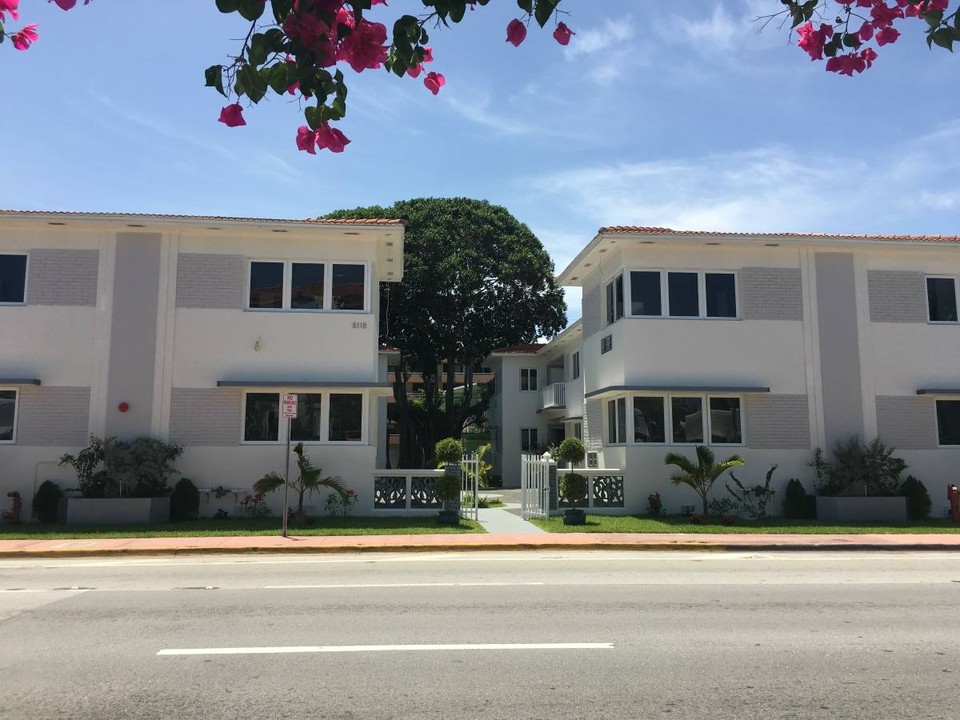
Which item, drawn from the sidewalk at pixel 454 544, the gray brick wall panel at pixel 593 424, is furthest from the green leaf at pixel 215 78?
the gray brick wall panel at pixel 593 424

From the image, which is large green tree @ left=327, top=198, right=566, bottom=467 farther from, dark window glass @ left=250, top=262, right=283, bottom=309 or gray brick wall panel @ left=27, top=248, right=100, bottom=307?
gray brick wall panel @ left=27, top=248, right=100, bottom=307

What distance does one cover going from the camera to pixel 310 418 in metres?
19.2

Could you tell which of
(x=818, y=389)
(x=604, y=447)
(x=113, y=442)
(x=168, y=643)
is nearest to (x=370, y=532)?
(x=113, y=442)

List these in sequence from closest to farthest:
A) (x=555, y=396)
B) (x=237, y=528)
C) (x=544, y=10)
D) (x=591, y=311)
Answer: (x=544, y=10) → (x=237, y=528) → (x=591, y=311) → (x=555, y=396)

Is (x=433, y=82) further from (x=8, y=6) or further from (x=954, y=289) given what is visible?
(x=954, y=289)

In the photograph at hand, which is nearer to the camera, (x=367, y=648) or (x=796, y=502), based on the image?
(x=367, y=648)

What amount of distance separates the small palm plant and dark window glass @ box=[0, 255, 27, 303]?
24.0ft

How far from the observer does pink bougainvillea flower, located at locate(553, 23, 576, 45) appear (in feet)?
11.6

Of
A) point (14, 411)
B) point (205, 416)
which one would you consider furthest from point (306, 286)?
point (14, 411)

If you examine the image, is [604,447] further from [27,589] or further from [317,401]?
[27,589]

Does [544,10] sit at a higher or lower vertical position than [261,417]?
higher

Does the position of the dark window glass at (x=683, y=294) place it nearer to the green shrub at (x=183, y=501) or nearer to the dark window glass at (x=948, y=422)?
the dark window glass at (x=948, y=422)

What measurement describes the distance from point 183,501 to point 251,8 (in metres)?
17.0

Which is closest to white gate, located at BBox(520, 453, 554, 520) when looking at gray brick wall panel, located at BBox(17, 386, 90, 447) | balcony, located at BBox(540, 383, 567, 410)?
gray brick wall panel, located at BBox(17, 386, 90, 447)
